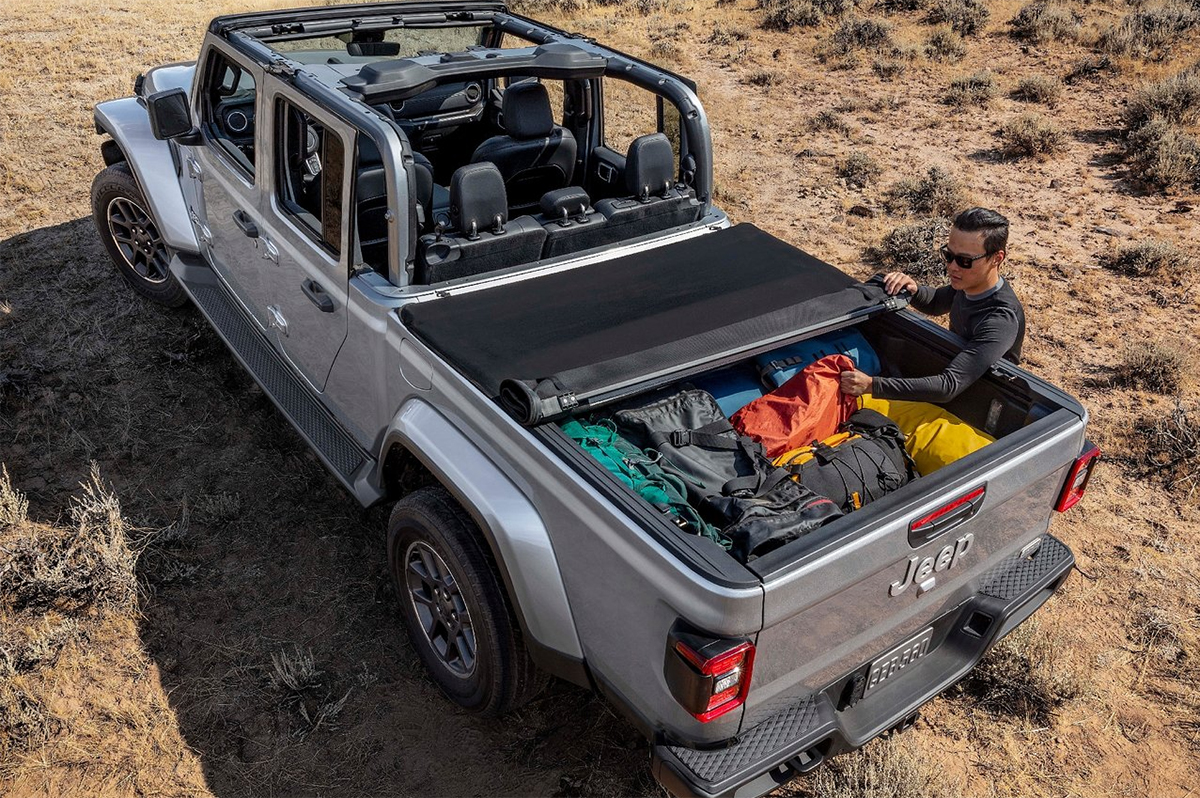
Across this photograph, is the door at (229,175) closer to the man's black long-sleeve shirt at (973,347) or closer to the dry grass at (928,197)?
the man's black long-sleeve shirt at (973,347)

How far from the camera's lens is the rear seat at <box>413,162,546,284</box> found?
3.74 meters

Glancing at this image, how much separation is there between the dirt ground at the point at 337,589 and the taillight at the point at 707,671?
3.84 ft

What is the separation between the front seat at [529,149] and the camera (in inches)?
173

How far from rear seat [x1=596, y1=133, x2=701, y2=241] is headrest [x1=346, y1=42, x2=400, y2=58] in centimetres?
186

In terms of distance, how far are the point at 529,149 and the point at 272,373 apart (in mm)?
1705

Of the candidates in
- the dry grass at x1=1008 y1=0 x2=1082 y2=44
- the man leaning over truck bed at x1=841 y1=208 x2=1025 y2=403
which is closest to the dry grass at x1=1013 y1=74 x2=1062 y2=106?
the dry grass at x1=1008 y1=0 x2=1082 y2=44

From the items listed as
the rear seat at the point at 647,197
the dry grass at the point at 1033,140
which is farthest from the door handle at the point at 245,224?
the dry grass at the point at 1033,140

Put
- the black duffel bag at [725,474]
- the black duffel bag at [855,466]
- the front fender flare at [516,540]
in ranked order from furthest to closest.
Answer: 1. the black duffel bag at [855,466]
2. the front fender flare at [516,540]
3. the black duffel bag at [725,474]

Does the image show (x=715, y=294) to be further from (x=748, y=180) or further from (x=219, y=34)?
(x=748, y=180)

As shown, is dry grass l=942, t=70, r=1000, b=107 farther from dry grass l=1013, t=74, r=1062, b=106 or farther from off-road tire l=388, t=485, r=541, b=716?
off-road tire l=388, t=485, r=541, b=716

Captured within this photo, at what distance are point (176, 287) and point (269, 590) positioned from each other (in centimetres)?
253

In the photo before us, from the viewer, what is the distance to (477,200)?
3773mm

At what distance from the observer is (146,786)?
3.37 m

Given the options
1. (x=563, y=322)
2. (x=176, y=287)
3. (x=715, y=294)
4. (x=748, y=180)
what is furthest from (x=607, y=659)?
(x=748, y=180)
